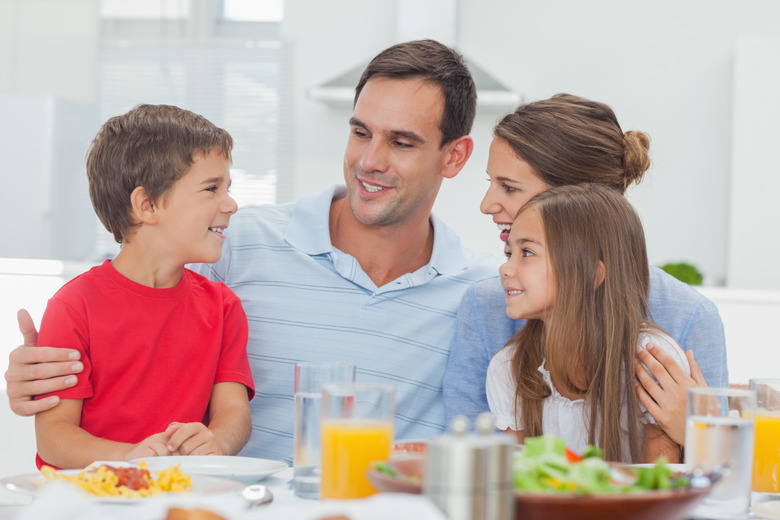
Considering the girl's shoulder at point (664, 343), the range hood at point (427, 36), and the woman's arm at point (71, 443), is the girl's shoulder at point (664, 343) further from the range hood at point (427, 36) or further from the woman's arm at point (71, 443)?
the range hood at point (427, 36)

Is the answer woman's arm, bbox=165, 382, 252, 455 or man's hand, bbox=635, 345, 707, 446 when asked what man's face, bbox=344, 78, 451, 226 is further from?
man's hand, bbox=635, 345, 707, 446

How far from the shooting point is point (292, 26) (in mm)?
5348

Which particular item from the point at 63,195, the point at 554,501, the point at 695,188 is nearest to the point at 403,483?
the point at 554,501

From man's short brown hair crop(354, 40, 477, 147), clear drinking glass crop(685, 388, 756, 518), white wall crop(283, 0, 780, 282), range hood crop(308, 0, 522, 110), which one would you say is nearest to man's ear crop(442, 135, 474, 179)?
man's short brown hair crop(354, 40, 477, 147)

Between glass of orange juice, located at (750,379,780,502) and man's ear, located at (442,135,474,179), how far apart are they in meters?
1.12

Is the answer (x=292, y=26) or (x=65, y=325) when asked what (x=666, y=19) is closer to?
(x=292, y=26)

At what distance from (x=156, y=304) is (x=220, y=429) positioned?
26 cm

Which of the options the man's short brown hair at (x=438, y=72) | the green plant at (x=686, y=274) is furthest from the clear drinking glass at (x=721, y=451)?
the green plant at (x=686, y=274)

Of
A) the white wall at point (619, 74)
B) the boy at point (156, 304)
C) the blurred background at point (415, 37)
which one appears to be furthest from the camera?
the white wall at point (619, 74)

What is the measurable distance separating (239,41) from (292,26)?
0.34m

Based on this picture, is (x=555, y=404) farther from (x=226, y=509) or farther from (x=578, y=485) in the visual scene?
(x=226, y=509)

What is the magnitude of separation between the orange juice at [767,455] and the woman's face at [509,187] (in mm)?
741

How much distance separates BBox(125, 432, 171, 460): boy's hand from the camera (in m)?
1.28

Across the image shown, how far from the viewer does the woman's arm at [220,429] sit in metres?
1.35
